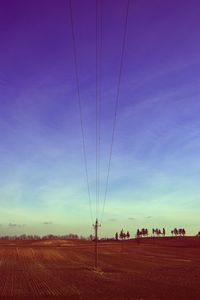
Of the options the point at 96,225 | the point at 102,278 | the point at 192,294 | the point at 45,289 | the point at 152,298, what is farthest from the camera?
the point at 96,225

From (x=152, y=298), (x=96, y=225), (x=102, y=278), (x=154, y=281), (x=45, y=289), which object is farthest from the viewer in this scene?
(x=96, y=225)

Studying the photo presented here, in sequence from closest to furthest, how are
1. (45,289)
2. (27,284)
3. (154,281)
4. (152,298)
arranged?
(152,298) → (45,289) → (27,284) → (154,281)

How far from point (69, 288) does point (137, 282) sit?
660 centimetres

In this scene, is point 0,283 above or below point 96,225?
below

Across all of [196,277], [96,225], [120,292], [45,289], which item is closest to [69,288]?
[45,289]

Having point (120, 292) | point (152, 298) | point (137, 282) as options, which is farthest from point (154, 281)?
point (152, 298)

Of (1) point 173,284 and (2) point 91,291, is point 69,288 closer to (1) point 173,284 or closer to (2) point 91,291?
(2) point 91,291

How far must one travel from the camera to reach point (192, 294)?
94.6ft

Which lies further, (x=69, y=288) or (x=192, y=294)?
(x=69, y=288)

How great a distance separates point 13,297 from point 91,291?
5747 millimetres

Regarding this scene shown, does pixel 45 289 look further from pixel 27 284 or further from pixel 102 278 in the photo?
pixel 102 278

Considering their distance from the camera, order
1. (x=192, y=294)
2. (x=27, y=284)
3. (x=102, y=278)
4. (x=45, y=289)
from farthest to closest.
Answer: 1. (x=102, y=278)
2. (x=27, y=284)
3. (x=45, y=289)
4. (x=192, y=294)

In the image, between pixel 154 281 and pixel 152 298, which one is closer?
pixel 152 298

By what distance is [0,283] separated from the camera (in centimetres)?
3503
